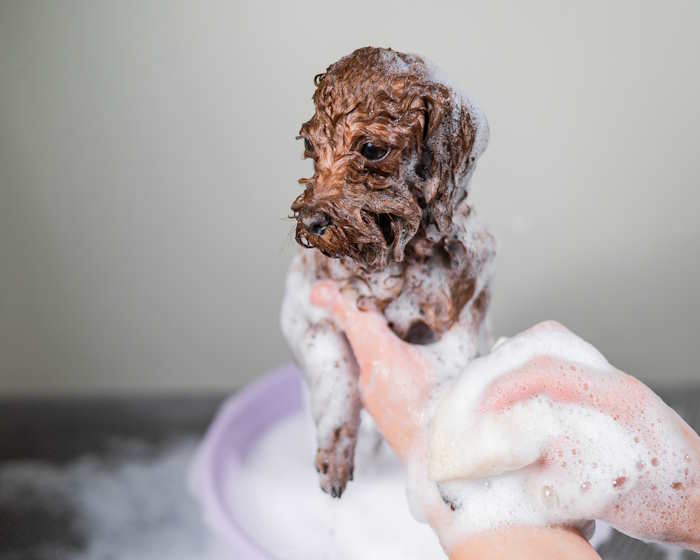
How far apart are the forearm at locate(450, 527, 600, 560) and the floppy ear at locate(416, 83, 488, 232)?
25cm

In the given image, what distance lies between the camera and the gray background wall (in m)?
0.93

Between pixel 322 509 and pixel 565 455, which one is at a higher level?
pixel 565 455

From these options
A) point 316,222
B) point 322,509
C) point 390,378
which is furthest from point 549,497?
point 322,509

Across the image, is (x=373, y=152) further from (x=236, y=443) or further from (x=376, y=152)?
(x=236, y=443)

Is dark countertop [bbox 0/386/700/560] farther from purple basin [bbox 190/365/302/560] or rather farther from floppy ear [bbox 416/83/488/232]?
floppy ear [bbox 416/83/488/232]

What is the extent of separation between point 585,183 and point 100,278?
0.84 m

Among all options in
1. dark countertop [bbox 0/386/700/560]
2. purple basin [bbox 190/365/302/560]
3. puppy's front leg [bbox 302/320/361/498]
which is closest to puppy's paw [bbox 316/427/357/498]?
puppy's front leg [bbox 302/320/361/498]

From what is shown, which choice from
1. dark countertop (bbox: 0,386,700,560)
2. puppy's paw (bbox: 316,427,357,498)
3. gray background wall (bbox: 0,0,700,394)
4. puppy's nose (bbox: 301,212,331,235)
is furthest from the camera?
dark countertop (bbox: 0,386,700,560)

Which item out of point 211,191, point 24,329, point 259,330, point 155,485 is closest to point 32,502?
point 155,485

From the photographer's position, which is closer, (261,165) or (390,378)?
(390,378)

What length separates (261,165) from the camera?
1127 millimetres

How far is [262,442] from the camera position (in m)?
1.09

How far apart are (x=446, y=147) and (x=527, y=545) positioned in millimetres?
316

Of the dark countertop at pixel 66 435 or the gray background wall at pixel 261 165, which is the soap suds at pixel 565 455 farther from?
the dark countertop at pixel 66 435
